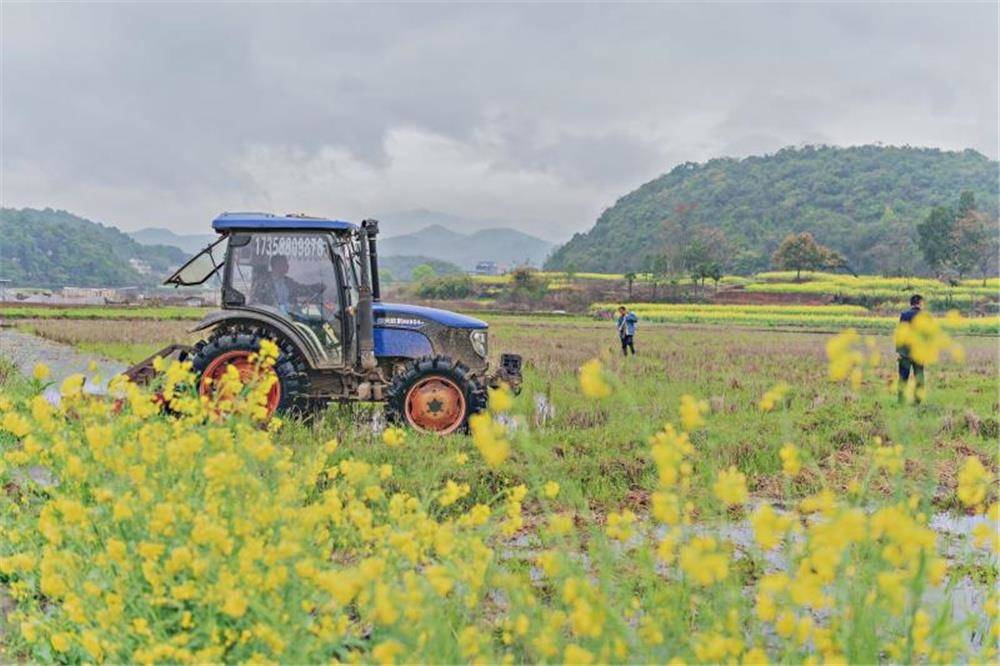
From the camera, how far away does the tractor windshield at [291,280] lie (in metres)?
7.93

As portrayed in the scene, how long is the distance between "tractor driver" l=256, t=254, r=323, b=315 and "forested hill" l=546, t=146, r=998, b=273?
202ft

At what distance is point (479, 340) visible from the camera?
8.80 metres

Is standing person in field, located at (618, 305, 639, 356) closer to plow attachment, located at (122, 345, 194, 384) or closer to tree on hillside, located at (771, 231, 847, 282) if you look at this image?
plow attachment, located at (122, 345, 194, 384)

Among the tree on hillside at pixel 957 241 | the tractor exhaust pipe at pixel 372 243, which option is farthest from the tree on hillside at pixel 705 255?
the tractor exhaust pipe at pixel 372 243

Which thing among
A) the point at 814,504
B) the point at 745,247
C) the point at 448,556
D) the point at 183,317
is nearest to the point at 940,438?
the point at 814,504

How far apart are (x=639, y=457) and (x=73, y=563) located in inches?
199

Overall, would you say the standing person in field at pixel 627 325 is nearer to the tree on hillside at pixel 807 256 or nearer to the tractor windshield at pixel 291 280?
the tractor windshield at pixel 291 280

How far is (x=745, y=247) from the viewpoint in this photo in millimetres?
75812

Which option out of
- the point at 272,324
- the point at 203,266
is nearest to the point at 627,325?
the point at 272,324

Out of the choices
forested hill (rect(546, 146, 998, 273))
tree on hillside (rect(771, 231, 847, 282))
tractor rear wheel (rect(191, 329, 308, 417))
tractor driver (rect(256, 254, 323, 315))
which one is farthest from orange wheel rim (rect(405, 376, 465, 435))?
forested hill (rect(546, 146, 998, 273))

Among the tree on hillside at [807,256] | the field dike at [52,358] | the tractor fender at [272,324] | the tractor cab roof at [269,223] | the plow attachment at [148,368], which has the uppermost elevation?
the tree on hillside at [807,256]

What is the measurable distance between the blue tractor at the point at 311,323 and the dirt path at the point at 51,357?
442cm

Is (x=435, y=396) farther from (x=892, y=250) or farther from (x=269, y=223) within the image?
(x=892, y=250)

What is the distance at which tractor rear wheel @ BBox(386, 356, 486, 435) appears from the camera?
7.77 meters
